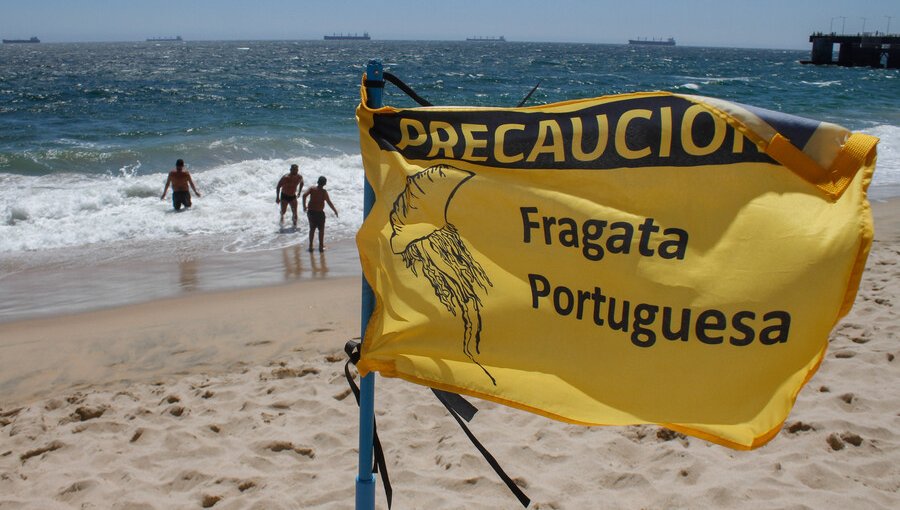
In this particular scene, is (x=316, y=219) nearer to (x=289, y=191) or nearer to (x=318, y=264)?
(x=318, y=264)

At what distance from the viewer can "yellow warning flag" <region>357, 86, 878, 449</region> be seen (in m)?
1.79

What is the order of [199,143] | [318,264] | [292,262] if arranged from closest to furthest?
[318,264] → [292,262] → [199,143]

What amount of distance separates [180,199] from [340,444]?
10139 millimetres

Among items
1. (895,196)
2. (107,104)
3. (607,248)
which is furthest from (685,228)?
(107,104)

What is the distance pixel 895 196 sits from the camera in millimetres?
14391

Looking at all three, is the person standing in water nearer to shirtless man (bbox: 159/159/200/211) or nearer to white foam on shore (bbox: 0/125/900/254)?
white foam on shore (bbox: 0/125/900/254)

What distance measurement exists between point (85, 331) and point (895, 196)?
14413 mm

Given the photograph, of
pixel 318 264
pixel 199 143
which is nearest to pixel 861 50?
pixel 199 143

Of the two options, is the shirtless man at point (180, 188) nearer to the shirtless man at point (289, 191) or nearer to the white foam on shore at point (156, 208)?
the white foam on shore at point (156, 208)

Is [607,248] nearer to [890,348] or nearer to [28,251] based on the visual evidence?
[890,348]

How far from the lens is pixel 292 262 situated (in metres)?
10.5

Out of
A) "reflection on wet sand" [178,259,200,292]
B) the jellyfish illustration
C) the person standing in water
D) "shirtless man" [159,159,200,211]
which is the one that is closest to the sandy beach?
the jellyfish illustration

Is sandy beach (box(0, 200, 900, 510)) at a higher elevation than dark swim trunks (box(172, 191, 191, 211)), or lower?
lower

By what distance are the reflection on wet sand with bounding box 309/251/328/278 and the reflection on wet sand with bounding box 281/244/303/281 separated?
0.17 meters
